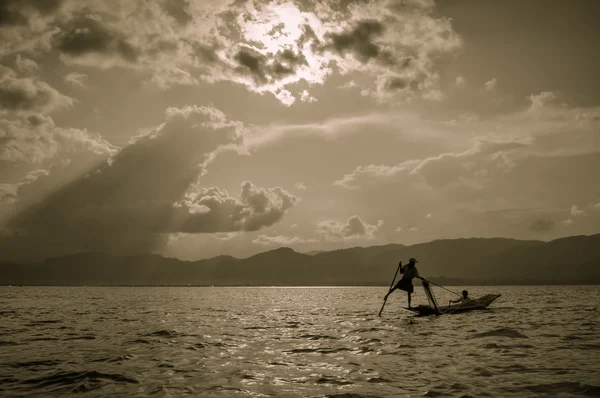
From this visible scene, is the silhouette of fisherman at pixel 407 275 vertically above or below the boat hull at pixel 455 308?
above

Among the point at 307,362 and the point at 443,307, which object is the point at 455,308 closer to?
the point at 443,307

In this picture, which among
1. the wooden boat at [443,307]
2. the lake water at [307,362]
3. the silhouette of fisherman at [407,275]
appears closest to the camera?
the lake water at [307,362]

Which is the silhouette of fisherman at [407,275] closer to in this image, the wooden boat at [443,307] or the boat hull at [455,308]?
the wooden boat at [443,307]

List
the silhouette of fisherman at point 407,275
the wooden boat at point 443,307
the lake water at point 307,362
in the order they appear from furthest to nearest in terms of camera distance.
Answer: the wooden boat at point 443,307
the silhouette of fisherman at point 407,275
the lake water at point 307,362

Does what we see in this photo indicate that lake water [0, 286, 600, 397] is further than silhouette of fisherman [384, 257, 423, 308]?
No

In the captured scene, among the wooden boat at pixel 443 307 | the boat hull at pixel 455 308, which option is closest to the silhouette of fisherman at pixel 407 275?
the wooden boat at pixel 443 307

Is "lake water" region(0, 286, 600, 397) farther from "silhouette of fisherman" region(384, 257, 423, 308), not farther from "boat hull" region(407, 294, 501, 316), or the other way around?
"boat hull" region(407, 294, 501, 316)

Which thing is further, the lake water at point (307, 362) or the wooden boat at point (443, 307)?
the wooden boat at point (443, 307)

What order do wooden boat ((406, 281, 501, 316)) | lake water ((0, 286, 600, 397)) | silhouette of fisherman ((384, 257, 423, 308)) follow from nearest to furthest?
lake water ((0, 286, 600, 397))
silhouette of fisherman ((384, 257, 423, 308))
wooden boat ((406, 281, 501, 316))

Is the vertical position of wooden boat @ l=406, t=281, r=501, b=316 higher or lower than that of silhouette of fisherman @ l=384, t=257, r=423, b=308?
lower

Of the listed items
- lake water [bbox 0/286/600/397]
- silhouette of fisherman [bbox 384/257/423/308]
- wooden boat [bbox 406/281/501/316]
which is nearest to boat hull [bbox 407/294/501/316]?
wooden boat [bbox 406/281/501/316]

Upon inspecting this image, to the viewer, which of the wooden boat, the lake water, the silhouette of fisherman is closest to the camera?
the lake water

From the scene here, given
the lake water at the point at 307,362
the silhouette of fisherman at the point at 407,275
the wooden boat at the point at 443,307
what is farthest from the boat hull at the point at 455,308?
the lake water at the point at 307,362

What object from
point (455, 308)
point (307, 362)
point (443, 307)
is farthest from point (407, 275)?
point (307, 362)
